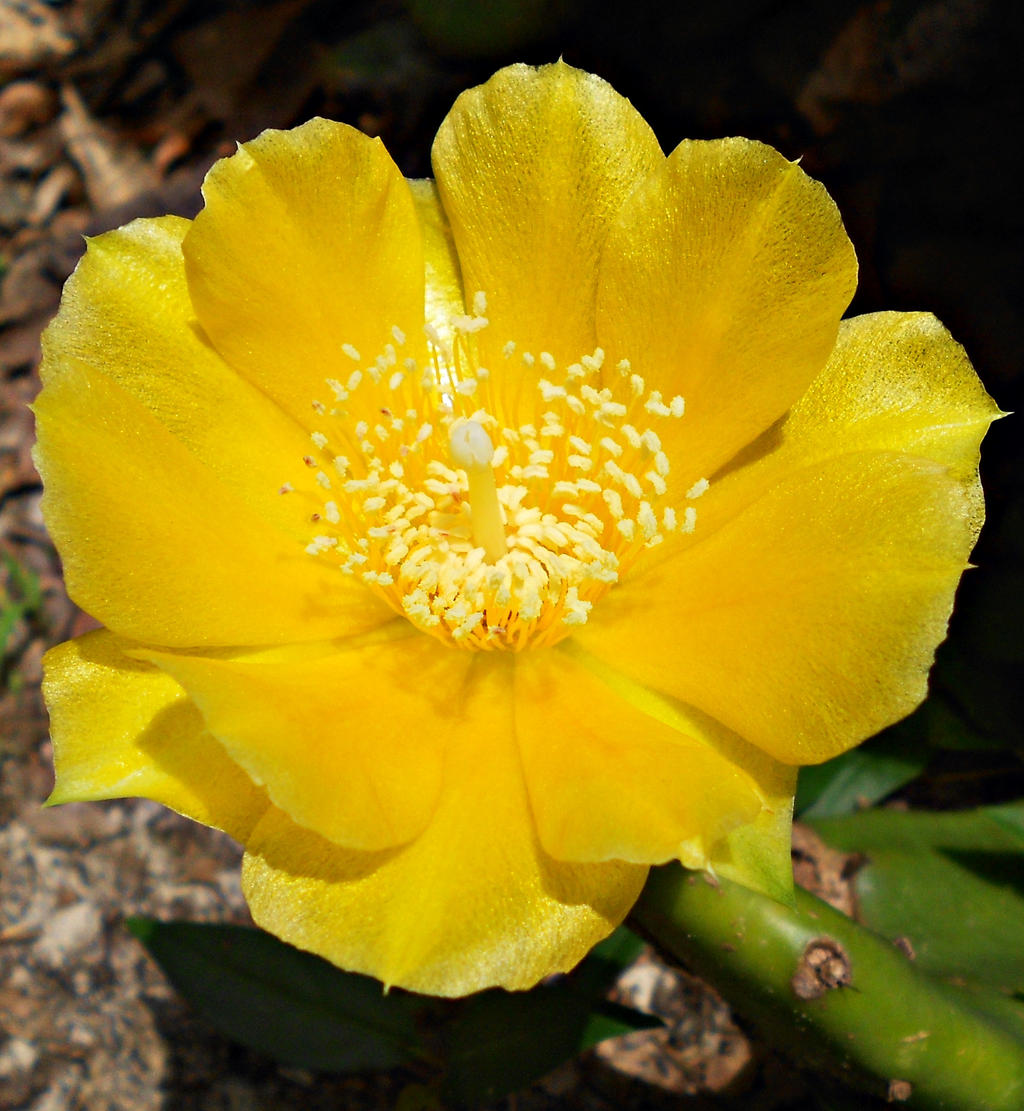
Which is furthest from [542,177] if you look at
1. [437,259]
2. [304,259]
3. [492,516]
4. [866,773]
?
[866,773]

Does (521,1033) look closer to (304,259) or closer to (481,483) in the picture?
(481,483)

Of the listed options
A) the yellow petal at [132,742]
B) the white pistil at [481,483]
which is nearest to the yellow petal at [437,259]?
the white pistil at [481,483]

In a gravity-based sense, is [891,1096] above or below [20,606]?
below

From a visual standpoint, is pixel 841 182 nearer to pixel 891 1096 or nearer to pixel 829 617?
pixel 829 617

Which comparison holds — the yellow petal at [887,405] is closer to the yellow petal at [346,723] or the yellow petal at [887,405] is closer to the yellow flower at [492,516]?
the yellow flower at [492,516]

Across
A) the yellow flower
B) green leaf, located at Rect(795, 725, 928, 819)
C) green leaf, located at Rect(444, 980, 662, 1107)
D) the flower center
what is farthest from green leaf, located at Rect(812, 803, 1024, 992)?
the flower center

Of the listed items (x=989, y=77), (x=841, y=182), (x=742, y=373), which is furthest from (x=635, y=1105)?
(x=989, y=77)
